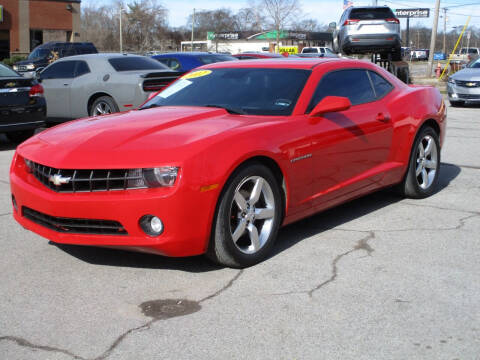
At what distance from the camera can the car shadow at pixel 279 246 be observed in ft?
15.1

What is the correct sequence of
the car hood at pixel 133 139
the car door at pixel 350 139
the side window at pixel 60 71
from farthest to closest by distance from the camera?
the side window at pixel 60 71 < the car door at pixel 350 139 < the car hood at pixel 133 139

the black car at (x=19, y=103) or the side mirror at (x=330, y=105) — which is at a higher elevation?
the side mirror at (x=330, y=105)

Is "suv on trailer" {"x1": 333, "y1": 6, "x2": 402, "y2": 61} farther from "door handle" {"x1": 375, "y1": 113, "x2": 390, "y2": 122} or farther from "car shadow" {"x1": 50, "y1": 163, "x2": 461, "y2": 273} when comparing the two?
"door handle" {"x1": 375, "y1": 113, "x2": 390, "y2": 122}

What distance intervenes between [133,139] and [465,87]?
1512cm

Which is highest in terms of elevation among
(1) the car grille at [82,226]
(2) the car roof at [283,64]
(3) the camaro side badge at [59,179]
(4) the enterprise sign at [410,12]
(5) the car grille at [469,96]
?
(4) the enterprise sign at [410,12]

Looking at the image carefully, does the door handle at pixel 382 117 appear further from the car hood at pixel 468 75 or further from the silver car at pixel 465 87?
the car hood at pixel 468 75

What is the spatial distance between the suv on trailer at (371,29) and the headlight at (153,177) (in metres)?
16.2

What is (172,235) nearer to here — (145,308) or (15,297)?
(145,308)

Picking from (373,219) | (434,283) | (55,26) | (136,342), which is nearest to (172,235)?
(136,342)

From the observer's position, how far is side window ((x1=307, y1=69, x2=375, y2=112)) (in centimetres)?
539

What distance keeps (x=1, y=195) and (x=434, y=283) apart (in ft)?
15.5

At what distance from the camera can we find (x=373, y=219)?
588cm

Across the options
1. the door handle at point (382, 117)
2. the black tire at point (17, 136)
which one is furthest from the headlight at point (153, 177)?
the black tire at point (17, 136)

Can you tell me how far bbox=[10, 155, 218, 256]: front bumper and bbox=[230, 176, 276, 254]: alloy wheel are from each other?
31cm
